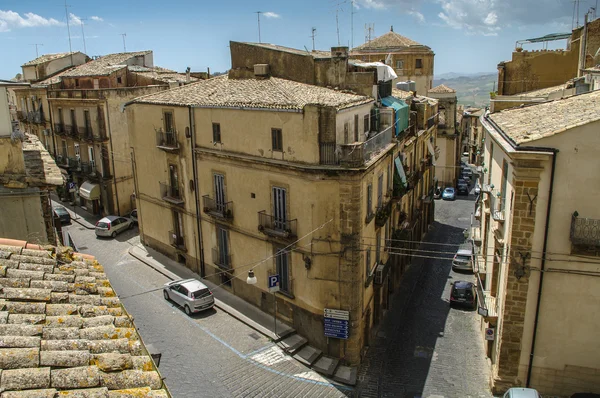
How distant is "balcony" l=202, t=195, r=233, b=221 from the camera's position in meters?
25.1

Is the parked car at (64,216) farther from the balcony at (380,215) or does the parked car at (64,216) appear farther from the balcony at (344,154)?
the balcony at (344,154)

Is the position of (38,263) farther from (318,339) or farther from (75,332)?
(318,339)

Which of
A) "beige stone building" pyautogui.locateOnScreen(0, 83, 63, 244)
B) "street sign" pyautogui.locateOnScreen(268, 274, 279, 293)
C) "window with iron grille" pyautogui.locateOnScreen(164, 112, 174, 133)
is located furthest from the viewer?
"window with iron grille" pyautogui.locateOnScreen(164, 112, 174, 133)

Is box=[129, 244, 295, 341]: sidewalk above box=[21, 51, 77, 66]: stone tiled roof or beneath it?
beneath

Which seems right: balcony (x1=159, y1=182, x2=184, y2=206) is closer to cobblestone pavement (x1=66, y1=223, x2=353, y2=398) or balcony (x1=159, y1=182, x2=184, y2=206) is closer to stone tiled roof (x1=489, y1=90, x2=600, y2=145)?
cobblestone pavement (x1=66, y1=223, x2=353, y2=398)

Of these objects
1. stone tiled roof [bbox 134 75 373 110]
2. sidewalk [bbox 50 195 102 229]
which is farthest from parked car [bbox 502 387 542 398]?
sidewalk [bbox 50 195 102 229]

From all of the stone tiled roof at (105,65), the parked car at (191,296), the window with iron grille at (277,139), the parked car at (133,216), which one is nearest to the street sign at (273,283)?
the parked car at (191,296)

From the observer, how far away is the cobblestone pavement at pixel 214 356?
19.3 meters

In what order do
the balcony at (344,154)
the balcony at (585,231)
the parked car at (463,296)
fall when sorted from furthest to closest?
the parked car at (463,296) → the balcony at (344,154) → the balcony at (585,231)

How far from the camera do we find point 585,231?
54.2 ft

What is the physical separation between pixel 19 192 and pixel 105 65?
34.0 meters

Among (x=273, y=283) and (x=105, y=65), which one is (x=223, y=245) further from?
(x=105, y=65)

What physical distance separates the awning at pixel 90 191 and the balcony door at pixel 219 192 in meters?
18.3

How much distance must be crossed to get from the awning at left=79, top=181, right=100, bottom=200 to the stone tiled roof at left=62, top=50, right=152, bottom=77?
9.21 meters
